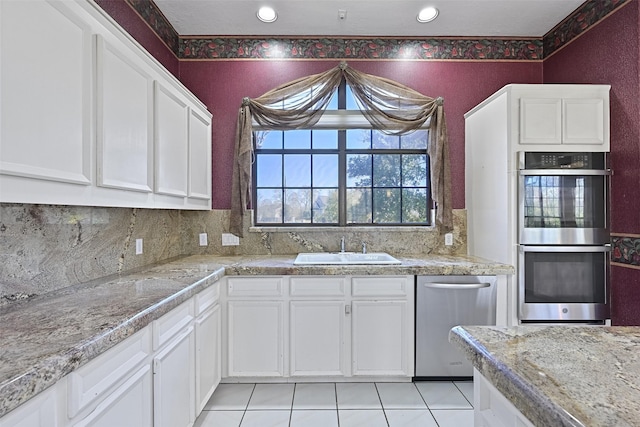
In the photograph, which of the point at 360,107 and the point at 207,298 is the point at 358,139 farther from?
the point at 207,298

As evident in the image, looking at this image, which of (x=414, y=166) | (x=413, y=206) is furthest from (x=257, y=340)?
(x=414, y=166)

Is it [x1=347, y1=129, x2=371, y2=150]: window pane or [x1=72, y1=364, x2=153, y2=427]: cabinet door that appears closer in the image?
[x1=72, y1=364, x2=153, y2=427]: cabinet door

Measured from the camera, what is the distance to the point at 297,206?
3369 mm

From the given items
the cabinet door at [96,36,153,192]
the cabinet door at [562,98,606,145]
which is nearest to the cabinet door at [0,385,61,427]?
the cabinet door at [96,36,153,192]

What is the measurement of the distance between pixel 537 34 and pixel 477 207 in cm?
172

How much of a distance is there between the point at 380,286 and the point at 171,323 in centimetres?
145

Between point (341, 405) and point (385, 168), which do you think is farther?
point (385, 168)

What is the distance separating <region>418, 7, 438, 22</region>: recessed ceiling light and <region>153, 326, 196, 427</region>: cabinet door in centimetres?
289

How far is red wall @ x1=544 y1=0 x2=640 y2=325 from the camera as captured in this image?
232 centimetres

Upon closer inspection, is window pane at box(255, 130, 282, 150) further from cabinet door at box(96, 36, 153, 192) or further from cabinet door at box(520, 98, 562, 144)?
cabinet door at box(520, 98, 562, 144)

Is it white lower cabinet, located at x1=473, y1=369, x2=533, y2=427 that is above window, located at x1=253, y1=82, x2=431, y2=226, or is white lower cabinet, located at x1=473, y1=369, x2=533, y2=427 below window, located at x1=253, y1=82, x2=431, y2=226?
below

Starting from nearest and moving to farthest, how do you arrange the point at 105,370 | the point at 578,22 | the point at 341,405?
the point at 105,370
the point at 341,405
the point at 578,22

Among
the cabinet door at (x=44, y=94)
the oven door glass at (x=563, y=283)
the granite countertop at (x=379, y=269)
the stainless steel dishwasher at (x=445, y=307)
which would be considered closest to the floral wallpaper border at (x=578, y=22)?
the oven door glass at (x=563, y=283)

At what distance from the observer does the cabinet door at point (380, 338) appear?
2.57 metres
